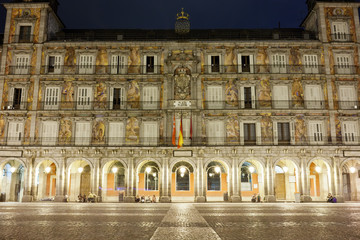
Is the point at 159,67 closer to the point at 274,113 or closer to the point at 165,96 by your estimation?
the point at 165,96

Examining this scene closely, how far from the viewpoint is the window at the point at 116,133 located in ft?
103

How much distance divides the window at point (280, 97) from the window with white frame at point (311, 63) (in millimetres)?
2974

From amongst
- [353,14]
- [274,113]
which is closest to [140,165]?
[274,113]

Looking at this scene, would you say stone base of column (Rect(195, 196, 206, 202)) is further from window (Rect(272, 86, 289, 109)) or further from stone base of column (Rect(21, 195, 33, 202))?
stone base of column (Rect(21, 195, 33, 202))

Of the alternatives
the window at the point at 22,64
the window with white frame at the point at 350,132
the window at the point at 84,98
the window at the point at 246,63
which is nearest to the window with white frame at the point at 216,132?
the window at the point at 246,63

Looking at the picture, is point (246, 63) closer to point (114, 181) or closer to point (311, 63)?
point (311, 63)

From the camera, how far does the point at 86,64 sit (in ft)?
109

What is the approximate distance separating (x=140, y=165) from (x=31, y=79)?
45.0 ft

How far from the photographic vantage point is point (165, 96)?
32250 millimetres

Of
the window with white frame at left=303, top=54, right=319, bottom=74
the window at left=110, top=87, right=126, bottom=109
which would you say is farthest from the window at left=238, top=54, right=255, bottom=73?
the window at left=110, top=87, right=126, bottom=109

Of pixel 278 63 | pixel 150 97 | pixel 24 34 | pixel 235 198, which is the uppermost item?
pixel 24 34

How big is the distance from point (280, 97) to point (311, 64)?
4739 mm

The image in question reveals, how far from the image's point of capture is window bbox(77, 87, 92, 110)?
32406mm

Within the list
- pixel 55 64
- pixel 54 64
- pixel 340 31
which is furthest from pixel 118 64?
pixel 340 31
